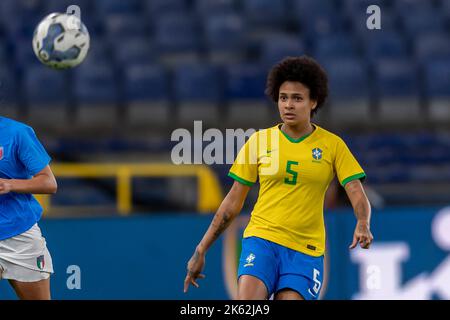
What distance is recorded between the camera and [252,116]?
14562mm

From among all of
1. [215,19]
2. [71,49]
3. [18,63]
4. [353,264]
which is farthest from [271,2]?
[71,49]

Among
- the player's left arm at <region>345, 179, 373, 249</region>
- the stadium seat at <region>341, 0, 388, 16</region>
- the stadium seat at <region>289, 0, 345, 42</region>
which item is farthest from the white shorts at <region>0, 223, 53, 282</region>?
the stadium seat at <region>341, 0, 388, 16</region>

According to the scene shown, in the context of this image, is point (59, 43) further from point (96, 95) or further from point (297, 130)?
point (96, 95)

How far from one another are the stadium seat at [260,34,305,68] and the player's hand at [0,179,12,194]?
915 centimetres

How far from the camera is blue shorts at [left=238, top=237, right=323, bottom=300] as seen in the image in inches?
251

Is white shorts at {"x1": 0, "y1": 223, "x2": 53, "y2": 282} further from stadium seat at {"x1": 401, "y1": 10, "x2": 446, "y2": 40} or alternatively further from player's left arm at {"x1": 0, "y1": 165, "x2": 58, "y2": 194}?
stadium seat at {"x1": 401, "y1": 10, "x2": 446, "y2": 40}

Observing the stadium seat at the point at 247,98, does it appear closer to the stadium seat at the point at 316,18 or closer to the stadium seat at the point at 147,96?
the stadium seat at the point at 147,96

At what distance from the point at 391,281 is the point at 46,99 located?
5937 millimetres

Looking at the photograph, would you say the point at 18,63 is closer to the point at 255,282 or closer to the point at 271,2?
the point at 271,2

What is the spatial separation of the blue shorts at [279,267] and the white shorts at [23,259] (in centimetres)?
134

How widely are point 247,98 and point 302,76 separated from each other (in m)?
8.32

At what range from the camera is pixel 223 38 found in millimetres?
15984
